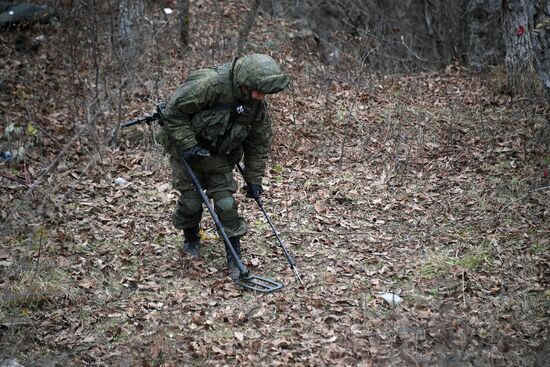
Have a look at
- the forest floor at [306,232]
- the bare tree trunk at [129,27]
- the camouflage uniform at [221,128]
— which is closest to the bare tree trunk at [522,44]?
the forest floor at [306,232]

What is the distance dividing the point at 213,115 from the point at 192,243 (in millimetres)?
1540

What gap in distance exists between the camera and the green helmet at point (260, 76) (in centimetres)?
559

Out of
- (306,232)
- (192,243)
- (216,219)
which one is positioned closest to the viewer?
(216,219)

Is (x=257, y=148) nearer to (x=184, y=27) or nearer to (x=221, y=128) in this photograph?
(x=221, y=128)

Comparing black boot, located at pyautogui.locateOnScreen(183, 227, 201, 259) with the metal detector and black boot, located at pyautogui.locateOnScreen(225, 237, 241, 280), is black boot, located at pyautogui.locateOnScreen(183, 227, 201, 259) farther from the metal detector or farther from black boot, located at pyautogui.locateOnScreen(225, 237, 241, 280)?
the metal detector

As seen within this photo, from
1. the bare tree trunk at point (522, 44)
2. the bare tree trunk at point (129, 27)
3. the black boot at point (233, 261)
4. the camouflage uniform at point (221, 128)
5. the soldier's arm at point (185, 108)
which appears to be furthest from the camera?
the bare tree trunk at point (129, 27)

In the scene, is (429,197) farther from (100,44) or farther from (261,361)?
(100,44)

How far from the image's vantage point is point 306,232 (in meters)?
7.36

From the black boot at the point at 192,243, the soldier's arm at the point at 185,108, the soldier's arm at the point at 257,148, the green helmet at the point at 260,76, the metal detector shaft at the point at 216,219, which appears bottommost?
the black boot at the point at 192,243

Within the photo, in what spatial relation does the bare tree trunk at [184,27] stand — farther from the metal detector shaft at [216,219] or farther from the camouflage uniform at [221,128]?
the metal detector shaft at [216,219]

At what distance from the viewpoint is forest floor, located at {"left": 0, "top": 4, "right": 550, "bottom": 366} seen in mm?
5254

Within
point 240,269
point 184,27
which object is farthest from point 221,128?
point 184,27

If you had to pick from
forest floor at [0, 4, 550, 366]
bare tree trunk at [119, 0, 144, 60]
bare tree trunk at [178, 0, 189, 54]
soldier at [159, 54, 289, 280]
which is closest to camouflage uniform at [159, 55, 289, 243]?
soldier at [159, 54, 289, 280]

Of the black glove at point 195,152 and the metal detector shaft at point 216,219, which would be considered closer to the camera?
the black glove at point 195,152
